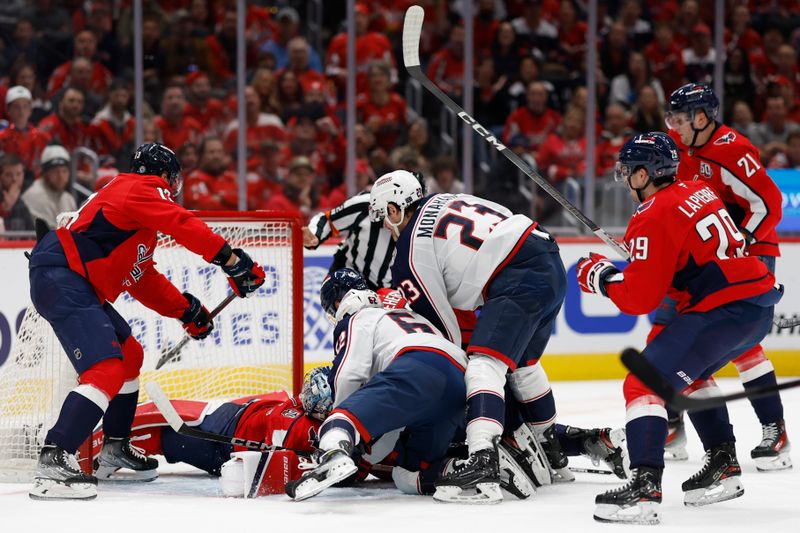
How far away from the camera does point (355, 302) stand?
145 inches

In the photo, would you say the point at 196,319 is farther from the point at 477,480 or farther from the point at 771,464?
the point at 771,464

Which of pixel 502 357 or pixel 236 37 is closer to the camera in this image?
pixel 502 357

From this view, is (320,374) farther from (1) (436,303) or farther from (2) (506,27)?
(2) (506,27)

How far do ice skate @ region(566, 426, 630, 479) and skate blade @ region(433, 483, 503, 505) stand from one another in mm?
523

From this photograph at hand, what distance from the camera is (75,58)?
661 centimetres

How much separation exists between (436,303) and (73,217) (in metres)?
1.22

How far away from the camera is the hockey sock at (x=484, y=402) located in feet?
11.3

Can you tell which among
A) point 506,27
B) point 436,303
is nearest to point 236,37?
point 506,27

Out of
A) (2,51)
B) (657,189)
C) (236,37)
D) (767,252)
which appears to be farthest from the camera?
(236,37)

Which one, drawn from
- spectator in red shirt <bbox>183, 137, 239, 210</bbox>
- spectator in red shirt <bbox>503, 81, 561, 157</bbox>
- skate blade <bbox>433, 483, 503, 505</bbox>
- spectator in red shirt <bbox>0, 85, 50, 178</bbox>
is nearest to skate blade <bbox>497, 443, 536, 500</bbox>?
skate blade <bbox>433, 483, 503, 505</bbox>

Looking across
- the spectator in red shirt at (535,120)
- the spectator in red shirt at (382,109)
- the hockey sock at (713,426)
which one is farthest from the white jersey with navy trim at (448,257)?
the spectator in red shirt at (535,120)

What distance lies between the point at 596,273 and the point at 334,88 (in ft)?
13.2

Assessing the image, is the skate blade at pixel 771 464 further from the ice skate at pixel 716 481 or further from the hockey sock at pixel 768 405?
the ice skate at pixel 716 481

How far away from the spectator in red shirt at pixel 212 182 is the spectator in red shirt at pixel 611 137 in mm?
2174
